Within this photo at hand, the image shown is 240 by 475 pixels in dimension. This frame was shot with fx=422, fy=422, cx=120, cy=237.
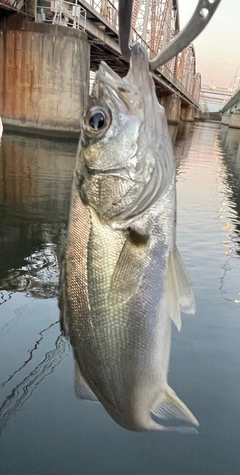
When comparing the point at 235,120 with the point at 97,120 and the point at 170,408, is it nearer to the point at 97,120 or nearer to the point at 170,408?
the point at 97,120

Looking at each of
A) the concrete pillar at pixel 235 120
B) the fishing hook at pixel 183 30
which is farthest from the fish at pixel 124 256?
the concrete pillar at pixel 235 120

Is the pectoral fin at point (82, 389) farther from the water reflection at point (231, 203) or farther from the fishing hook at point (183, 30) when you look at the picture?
the water reflection at point (231, 203)

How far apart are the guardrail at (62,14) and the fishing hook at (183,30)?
75.2 ft

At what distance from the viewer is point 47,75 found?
76.0ft

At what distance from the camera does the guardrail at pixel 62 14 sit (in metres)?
22.6

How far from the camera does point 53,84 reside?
76.0 ft

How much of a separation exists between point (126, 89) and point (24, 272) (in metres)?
4.91

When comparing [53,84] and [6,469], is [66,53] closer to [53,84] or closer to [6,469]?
[53,84]

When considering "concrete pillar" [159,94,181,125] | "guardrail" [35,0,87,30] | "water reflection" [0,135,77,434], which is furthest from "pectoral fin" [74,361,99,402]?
"concrete pillar" [159,94,181,125]

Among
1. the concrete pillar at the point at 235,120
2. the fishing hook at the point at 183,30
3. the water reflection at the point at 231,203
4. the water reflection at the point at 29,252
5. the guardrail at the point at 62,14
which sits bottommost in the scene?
the water reflection at the point at 231,203

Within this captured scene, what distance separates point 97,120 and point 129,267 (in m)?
0.68

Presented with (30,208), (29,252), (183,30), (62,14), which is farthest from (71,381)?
(62,14)

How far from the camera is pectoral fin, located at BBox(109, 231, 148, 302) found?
1872 millimetres

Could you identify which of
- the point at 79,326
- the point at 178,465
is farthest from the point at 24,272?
the point at 79,326
